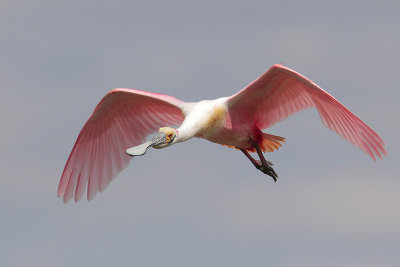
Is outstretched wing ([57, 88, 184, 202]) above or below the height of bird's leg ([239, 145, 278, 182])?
above

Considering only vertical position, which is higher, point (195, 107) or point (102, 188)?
point (195, 107)

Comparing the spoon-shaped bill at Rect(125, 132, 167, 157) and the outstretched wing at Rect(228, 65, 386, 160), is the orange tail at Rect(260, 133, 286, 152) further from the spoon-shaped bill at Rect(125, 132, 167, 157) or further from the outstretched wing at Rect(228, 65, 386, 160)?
the spoon-shaped bill at Rect(125, 132, 167, 157)

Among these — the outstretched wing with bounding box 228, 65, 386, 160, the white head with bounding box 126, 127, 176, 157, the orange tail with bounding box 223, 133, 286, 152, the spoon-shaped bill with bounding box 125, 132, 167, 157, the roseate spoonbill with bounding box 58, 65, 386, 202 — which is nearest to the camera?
the spoon-shaped bill with bounding box 125, 132, 167, 157

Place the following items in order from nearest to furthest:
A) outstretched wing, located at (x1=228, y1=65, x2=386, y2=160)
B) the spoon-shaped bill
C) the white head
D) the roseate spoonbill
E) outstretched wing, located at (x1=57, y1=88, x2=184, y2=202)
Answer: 1. the spoon-shaped bill
2. the white head
3. outstretched wing, located at (x1=228, y1=65, x2=386, y2=160)
4. the roseate spoonbill
5. outstretched wing, located at (x1=57, y1=88, x2=184, y2=202)

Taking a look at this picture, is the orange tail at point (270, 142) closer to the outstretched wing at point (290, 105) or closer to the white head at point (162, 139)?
the outstretched wing at point (290, 105)

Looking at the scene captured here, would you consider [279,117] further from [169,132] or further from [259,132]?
[169,132]

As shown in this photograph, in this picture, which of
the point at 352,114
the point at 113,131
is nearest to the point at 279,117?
the point at 352,114

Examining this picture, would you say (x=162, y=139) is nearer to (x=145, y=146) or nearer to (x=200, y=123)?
(x=145, y=146)

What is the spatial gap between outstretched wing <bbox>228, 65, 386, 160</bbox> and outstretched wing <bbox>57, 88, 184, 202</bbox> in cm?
182

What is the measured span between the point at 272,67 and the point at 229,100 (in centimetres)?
91

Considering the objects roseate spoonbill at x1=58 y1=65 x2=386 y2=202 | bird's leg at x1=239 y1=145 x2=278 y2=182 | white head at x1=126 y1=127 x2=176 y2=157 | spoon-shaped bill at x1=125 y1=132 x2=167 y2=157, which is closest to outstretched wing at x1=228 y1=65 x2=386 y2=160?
roseate spoonbill at x1=58 y1=65 x2=386 y2=202

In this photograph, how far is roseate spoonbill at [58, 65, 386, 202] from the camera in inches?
598

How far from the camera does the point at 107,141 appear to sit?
59.5 feet

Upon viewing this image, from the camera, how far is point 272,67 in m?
15.5
